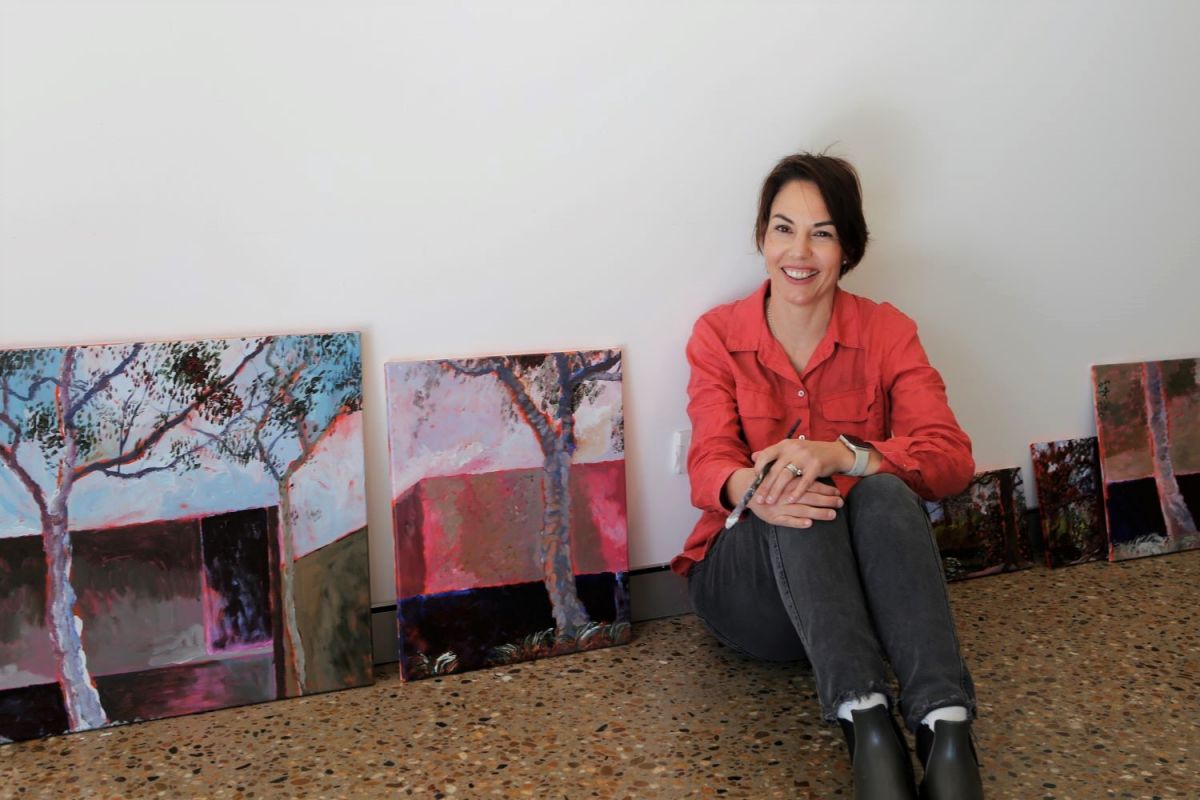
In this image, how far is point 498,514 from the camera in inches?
90.4

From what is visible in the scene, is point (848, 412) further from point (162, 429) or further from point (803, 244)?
point (162, 429)

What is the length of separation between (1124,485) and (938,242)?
833mm

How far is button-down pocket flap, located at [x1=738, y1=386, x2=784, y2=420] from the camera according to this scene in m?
2.26

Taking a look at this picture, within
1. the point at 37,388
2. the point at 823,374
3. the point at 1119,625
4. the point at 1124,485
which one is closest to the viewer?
the point at 37,388

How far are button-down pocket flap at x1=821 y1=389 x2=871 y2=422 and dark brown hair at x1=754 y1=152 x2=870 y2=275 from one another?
0.28 metres

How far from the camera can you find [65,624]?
200 cm

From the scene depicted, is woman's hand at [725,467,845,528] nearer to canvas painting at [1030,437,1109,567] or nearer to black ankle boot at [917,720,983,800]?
black ankle boot at [917,720,983,800]

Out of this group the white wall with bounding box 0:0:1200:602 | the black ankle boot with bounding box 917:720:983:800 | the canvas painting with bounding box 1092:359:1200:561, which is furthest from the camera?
the canvas painting with bounding box 1092:359:1200:561

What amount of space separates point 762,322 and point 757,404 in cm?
18

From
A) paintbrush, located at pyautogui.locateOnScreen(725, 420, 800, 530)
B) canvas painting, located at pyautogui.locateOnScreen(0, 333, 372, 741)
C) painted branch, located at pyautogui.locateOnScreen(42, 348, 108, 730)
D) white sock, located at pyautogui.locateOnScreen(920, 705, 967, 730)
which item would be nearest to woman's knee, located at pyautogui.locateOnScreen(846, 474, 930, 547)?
paintbrush, located at pyautogui.locateOnScreen(725, 420, 800, 530)

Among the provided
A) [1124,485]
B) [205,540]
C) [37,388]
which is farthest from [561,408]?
[1124,485]

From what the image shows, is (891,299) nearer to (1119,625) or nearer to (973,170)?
(973,170)

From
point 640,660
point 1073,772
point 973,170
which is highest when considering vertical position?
point 973,170

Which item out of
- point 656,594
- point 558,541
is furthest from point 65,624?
point 656,594
